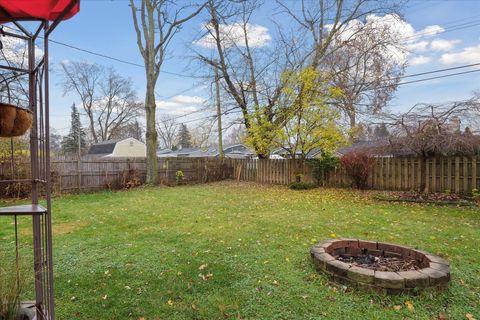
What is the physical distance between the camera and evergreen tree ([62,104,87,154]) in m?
33.2

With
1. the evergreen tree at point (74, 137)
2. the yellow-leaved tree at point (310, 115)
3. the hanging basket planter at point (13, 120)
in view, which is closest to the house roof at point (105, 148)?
the evergreen tree at point (74, 137)

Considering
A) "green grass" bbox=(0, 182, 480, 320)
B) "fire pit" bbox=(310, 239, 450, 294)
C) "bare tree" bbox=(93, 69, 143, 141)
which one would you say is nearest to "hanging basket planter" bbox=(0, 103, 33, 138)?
"green grass" bbox=(0, 182, 480, 320)

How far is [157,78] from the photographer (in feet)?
42.8

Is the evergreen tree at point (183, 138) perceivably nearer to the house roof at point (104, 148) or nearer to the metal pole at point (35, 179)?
the house roof at point (104, 148)

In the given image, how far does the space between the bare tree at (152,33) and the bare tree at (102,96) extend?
19.1 meters

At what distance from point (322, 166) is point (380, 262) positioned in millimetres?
8237

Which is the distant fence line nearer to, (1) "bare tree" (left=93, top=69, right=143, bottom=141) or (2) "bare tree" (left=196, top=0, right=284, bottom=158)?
(2) "bare tree" (left=196, top=0, right=284, bottom=158)

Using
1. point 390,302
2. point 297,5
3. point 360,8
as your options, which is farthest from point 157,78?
point 390,302

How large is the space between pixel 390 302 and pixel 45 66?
3076 millimetres

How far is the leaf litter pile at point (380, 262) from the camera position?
9.60 feet

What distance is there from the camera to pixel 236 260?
11.3 ft

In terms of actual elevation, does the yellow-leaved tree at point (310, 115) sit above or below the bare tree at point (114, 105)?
below

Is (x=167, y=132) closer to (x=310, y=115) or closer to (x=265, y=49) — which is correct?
(x=265, y=49)

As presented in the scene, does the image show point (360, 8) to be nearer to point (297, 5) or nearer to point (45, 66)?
point (297, 5)
